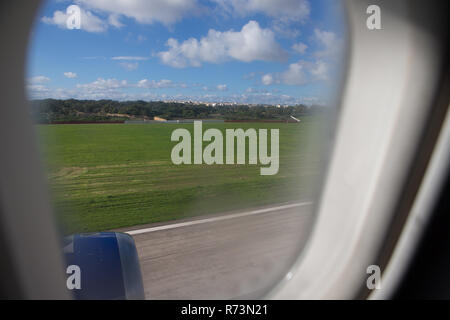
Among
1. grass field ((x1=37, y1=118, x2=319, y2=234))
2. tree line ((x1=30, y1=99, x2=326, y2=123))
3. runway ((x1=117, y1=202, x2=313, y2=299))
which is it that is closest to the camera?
tree line ((x1=30, y1=99, x2=326, y2=123))

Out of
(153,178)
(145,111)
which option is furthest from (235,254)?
(145,111)

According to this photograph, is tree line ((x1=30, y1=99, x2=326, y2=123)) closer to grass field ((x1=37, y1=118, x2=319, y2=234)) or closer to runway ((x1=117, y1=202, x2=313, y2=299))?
grass field ((x1=37, y1=118, x2=319, y2=234))

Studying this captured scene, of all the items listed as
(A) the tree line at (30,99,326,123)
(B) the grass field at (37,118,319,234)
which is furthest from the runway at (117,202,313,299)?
(A) the tree line at (30,99,326,123)

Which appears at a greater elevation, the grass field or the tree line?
the tree line

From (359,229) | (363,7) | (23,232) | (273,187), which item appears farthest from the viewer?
(273,187)

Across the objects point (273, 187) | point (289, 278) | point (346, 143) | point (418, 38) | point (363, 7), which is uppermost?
point (363, 7)
